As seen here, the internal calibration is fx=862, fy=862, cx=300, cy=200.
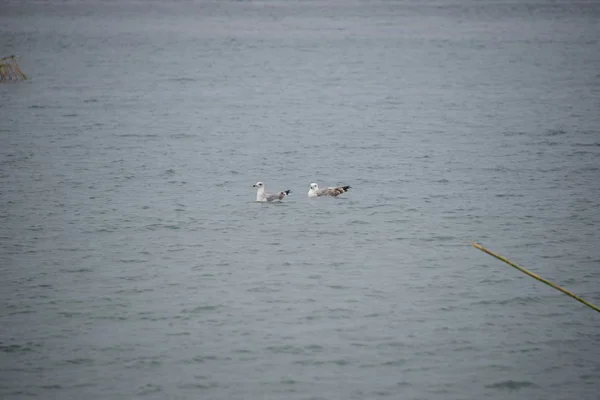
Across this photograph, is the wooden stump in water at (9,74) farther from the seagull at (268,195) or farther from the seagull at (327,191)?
the seagull at (327,191)

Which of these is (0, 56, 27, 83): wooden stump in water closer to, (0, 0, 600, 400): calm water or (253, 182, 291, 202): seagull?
(0, 0, 600, 400): calm water

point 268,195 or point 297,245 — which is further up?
point 268,195

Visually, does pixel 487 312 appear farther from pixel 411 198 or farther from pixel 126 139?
pixel 126 139

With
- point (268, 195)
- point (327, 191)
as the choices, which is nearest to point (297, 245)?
point (268, 195)

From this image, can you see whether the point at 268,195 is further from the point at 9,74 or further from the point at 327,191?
Result: the point at 9,74

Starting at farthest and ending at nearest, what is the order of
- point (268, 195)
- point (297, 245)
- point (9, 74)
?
point (9, 74) → point (268, 195) → point (297, 245)

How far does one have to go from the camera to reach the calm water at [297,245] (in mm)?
13867

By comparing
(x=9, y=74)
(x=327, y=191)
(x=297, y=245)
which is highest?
(x=9, y=74)

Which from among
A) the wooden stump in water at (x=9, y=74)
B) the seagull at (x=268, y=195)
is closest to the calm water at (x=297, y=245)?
the seagull at (x=268, y=195)

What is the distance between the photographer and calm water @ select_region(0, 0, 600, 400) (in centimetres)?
1387

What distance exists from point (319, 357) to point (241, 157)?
1727 cm

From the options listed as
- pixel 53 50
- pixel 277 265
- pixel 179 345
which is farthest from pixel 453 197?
pixel 53 50

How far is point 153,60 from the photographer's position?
244 feet

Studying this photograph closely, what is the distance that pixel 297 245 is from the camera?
65.8ft
